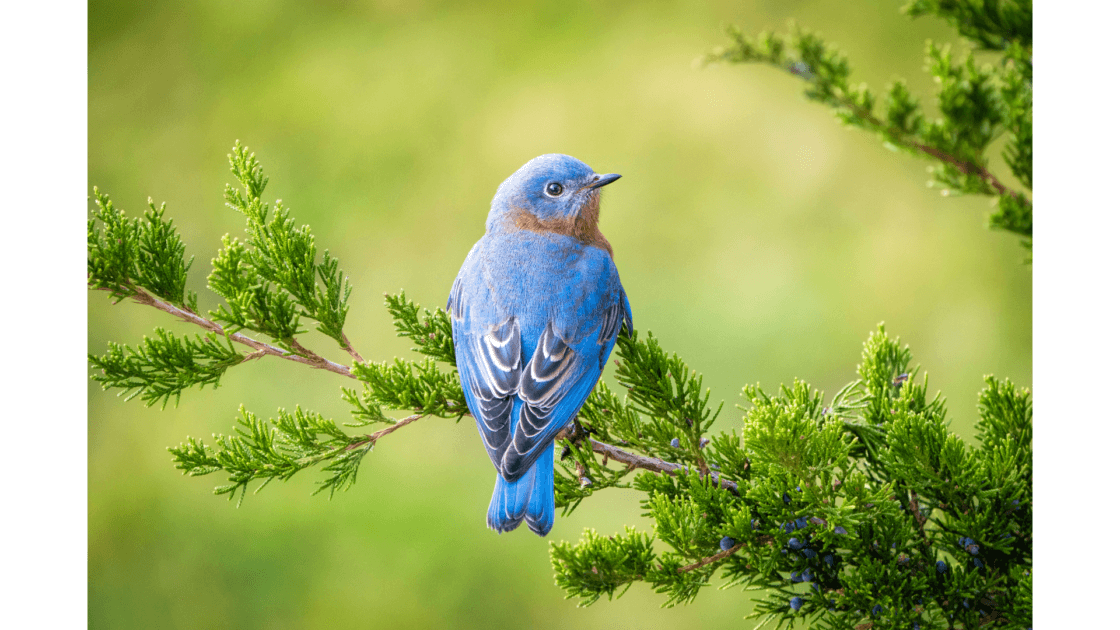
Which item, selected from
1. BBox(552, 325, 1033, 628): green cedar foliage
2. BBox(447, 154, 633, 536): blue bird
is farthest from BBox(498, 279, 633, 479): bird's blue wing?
BBox(552, 325, 1033, 628): green cedar foliage

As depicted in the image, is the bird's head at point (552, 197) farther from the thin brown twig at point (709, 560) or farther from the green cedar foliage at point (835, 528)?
the thin brown twig at point (709, 560)

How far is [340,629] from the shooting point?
2.63 m

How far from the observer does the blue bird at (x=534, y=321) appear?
1.30 metres

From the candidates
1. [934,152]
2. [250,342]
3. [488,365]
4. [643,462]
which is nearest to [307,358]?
[250,342]

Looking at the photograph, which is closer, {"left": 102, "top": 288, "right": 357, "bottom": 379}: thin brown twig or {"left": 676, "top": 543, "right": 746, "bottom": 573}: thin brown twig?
{"left": 676, "top": 543, "right": 746, "bottom": 573}: thin brown twig

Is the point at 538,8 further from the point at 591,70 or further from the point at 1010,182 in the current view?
the point at 1010,182

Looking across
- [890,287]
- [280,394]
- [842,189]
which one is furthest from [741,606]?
[280,394]

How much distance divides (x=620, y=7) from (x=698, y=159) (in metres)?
0.65

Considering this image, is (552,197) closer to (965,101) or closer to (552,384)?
(552,384)

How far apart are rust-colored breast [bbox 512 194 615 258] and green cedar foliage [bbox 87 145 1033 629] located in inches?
15.1

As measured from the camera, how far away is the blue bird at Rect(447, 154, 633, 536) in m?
1.30

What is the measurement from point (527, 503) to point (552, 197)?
716 millimetres

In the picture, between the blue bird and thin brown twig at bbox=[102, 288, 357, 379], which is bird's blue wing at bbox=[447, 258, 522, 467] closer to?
the blue bird

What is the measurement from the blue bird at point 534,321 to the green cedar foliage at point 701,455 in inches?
2.4
